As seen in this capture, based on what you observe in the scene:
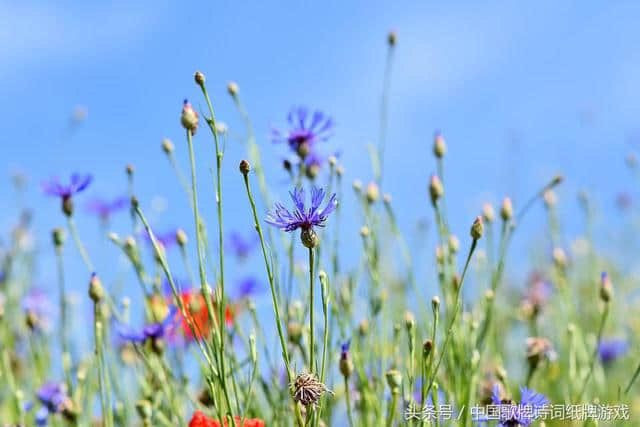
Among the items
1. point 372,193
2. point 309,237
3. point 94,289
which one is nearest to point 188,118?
point 309,237

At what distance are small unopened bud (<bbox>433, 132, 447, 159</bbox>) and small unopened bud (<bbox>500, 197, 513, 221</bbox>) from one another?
17 cm

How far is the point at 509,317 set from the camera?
3582 millimetres

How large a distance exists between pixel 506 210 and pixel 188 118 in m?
0.80

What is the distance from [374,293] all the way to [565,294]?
0.59 m

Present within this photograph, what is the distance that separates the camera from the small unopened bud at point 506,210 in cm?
183

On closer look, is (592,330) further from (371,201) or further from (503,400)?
(503,400)

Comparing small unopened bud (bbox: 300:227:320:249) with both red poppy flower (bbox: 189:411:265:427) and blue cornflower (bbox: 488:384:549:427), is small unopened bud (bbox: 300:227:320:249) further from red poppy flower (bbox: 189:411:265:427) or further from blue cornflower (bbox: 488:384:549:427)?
blue cornflower (bbox: 488:384:549:427)

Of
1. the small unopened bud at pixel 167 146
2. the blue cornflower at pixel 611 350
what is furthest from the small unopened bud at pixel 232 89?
the blue cornflower at pixel 611 350

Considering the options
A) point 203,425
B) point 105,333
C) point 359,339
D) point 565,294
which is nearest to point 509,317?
point 565,294

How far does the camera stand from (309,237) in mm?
1146

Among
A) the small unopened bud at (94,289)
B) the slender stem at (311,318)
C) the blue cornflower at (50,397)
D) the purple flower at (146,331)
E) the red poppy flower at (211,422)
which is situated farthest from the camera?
the blue cornflower at (50,397)

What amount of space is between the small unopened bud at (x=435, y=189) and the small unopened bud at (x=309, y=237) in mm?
674

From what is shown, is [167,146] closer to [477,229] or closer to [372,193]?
[372,193]

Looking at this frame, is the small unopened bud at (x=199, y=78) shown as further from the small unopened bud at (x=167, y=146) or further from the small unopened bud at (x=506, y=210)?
the small unopened bud at (x=506, y=210)
